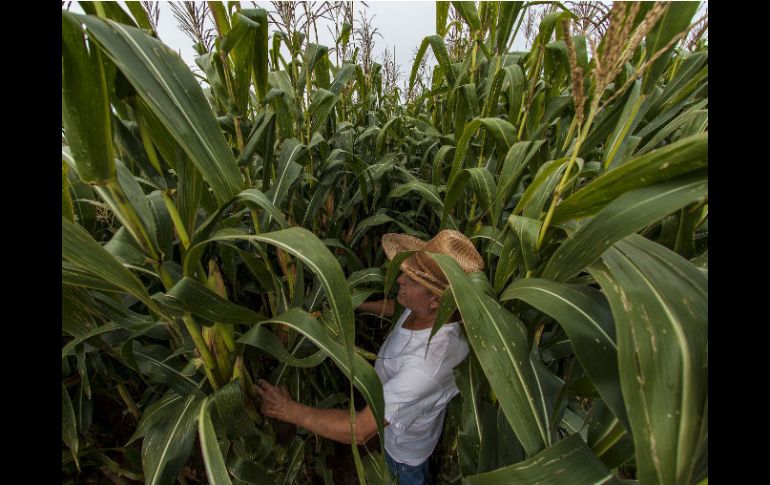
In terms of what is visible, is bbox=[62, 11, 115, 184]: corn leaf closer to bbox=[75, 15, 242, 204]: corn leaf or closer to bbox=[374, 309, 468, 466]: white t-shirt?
bbox=[75, 15, 242, 204]: corn leaf

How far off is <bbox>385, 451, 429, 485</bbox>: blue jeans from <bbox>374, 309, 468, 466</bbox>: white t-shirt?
0.45 ft

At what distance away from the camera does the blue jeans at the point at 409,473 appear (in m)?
1.29

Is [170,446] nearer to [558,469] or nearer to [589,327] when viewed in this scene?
[558,469]

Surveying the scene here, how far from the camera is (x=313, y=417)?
3.35ft

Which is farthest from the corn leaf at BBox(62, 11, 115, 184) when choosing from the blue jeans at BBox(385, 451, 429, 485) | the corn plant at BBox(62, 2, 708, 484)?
the blue jeans at BBox(385, 451, 429, 485)

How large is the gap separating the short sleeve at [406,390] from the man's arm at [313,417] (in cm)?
5

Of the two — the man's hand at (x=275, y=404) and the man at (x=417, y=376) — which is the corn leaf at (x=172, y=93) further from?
the man's hand at (x=275, y=404)

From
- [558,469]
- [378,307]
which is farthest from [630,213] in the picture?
[378,307]

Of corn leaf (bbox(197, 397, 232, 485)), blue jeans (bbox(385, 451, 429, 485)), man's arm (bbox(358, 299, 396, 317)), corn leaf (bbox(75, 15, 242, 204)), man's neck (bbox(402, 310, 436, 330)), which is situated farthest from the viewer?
man's arm (bbox(358, 299, 396, 317))

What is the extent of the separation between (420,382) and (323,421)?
0.32 metres

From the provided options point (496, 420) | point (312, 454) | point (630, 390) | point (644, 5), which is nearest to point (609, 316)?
point (630, 390)

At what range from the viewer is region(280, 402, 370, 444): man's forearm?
1.00 meters

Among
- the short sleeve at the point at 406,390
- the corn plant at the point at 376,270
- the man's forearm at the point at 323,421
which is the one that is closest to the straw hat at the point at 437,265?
the corn plant at the point at 376,270
